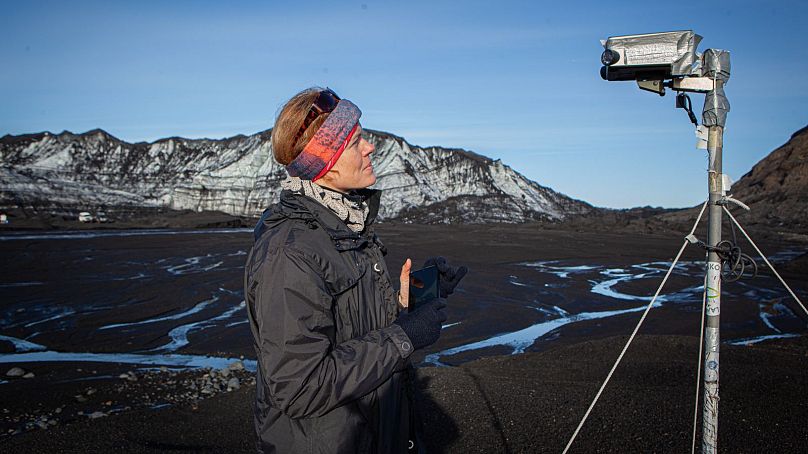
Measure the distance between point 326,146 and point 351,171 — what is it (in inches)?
6.1

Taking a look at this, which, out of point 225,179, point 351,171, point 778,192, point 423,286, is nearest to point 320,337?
point 351,171

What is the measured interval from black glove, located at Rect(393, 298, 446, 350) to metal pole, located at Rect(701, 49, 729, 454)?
184 cm

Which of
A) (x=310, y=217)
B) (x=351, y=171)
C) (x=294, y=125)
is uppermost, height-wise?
(x=294, y=125)

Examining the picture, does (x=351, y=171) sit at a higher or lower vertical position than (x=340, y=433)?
higher

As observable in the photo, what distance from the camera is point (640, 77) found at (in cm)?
371

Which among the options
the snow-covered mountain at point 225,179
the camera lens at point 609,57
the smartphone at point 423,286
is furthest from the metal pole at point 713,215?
the snow-covered mountain at point 225,179

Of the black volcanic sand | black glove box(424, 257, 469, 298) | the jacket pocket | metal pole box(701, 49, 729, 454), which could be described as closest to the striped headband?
black glove box(424, 257, 469, 298)

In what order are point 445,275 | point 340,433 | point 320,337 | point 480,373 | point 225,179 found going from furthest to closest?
point 225,179 → point 480,373 → point 445,275 → point 340,433 → point 320,337

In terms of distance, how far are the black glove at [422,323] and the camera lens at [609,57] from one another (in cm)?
194

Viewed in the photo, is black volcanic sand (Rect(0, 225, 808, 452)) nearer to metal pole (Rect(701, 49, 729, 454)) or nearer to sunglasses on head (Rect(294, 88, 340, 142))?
metal pole (Rect(701, 49, 729, 454))

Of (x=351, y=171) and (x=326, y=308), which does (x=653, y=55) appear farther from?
(x=326, y=308)

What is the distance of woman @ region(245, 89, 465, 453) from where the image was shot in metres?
2.19

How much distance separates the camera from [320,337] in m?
2.20

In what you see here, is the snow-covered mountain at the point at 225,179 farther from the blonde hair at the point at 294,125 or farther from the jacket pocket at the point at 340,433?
the jacket pocket at the point at 340,433
